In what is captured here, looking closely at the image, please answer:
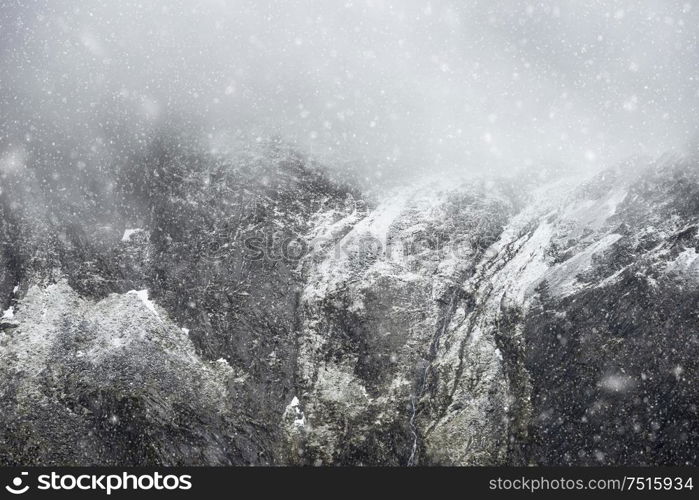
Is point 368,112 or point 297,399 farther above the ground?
point 368,112

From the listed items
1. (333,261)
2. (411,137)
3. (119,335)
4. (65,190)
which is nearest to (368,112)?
(411,137)

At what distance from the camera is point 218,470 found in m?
19.3

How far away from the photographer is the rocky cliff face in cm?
2489

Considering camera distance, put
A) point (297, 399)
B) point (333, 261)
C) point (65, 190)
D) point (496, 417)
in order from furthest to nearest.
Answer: point (65, 190), point (333, 261), point (297, 399), point (496, 417)

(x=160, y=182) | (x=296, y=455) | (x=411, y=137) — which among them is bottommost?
(x=296, y=455)

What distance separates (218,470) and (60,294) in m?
19.1

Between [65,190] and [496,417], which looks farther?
[65,190]

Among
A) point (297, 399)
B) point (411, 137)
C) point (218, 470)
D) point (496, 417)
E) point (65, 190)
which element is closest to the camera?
point (218, 470)

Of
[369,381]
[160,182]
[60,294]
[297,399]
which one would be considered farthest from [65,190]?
[369,381]

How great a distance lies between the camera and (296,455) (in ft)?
89.4

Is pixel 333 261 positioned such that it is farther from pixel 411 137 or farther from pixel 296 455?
pixel 411 137

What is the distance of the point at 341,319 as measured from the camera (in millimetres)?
31656

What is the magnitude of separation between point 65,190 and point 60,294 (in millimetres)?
9003

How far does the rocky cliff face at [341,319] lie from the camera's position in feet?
Result: 81.7
